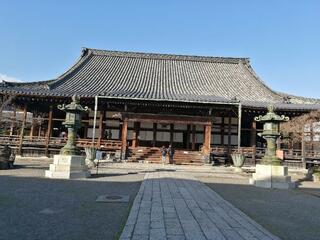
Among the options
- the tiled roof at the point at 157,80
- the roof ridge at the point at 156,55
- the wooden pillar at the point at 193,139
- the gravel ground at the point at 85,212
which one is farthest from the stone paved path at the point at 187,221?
the roof ridge at the point at 156,55

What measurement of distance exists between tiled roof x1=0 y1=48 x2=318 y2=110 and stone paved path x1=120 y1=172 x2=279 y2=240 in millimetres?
14321

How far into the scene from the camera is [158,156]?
879 inches

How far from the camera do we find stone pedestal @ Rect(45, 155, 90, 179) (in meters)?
12.2

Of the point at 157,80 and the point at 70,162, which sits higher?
the point at 157,80

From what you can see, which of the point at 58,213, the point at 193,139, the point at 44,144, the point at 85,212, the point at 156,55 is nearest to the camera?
the point at 58,213

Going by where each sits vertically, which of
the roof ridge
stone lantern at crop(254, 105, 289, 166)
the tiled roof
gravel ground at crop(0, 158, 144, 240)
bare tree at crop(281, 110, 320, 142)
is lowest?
gravel ground at crop(0, 158, 144, 240)

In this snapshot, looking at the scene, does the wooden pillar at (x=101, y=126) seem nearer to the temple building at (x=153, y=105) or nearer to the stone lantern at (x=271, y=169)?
the temple building at (x=153, y=105)

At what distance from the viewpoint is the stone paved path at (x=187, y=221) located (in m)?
4.76

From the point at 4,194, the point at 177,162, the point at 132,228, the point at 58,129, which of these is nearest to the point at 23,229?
the point at 132,228

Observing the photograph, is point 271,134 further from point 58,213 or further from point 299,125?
point 58,213

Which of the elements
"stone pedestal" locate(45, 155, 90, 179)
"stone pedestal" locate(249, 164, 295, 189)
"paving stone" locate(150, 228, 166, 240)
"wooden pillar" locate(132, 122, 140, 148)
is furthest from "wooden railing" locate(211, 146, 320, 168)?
"paving stone" locate(150, 228, 166, 240)

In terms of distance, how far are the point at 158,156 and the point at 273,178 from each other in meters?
10.9

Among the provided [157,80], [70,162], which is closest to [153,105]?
[157,80]

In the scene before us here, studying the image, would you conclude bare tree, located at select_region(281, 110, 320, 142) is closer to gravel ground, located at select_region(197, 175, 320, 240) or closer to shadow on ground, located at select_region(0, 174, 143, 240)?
gravel ground, located at select_region(197, 175, 320, 240)
